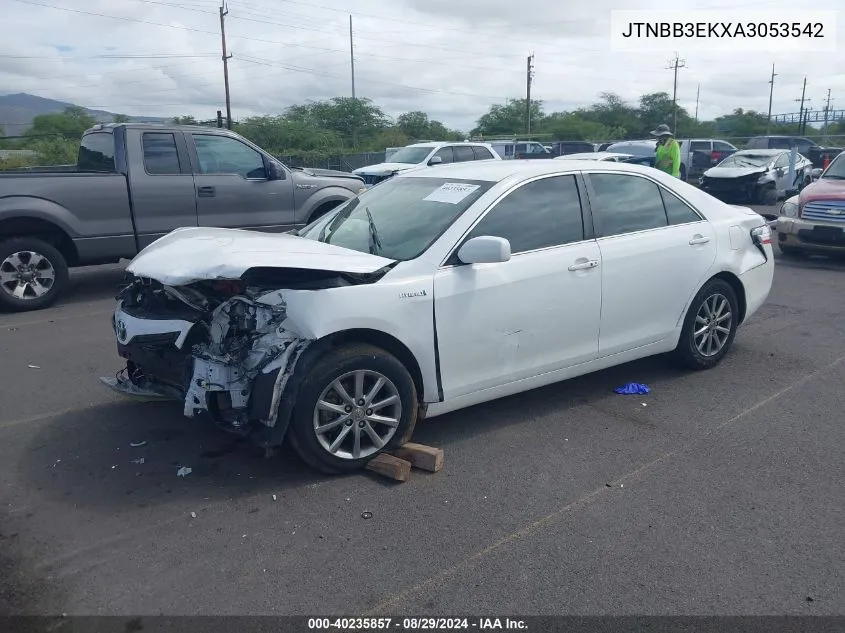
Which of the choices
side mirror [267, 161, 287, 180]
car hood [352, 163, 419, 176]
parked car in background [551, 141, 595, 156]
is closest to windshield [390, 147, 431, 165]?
car hood [352, 163, 419, 176]

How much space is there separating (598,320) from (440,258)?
130 centimetres

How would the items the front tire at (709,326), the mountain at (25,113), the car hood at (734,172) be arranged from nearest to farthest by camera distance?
1. the front tire at (709,326)
2. the car hood at (734,172)
3. the mountain at (25,113)

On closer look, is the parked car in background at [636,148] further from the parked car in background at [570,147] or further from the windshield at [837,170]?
the windshield at [837,170]

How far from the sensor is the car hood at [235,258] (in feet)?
12.5

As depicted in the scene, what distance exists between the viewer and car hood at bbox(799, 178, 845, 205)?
10477 mm

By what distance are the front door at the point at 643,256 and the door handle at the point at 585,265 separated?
0.10 metres

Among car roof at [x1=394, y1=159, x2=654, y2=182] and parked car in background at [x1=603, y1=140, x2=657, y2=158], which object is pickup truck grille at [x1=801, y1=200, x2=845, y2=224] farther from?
parked car in background at [x1=603, y1=140, x2=657, y2=158]

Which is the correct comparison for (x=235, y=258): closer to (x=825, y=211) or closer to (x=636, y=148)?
(x=825, y=211)

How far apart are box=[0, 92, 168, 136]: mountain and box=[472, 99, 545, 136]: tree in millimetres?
27306

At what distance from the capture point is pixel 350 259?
161 inches

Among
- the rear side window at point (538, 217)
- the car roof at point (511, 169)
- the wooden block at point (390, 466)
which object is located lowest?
the wooden block at point (390, 466)

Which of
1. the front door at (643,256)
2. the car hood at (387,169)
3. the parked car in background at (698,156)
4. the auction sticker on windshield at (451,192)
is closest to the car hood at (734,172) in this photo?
the parked car in background at (698,156)

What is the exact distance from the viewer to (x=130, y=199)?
8.54 metres

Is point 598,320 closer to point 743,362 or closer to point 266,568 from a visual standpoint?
point 743,362
